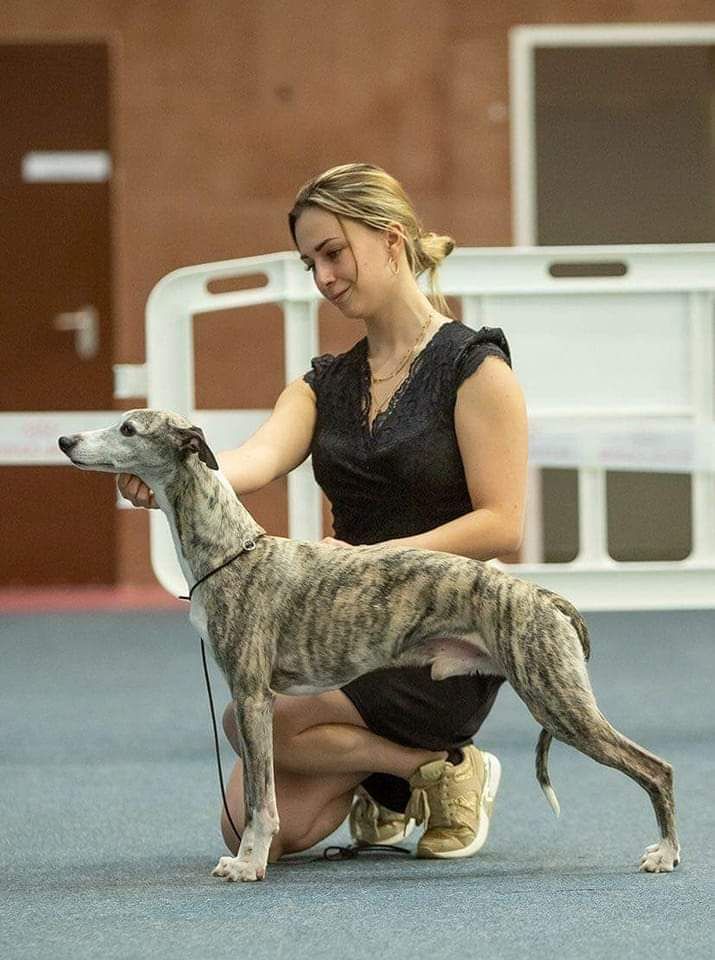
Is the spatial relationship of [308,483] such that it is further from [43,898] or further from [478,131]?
[478,131]

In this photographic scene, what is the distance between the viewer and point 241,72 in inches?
329

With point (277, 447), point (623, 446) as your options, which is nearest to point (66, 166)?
point (623, 446)

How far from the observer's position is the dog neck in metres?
2.81

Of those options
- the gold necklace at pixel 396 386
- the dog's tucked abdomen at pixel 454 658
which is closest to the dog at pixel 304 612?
the dog's tucked abdomen at pixel 454 658

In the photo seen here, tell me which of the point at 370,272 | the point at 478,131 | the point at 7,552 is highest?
the point at 478,131

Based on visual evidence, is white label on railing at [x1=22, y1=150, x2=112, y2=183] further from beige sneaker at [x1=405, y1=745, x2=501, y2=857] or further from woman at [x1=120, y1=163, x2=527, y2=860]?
beige sneaker at [x1=405, y1=745, x2=501, y2=857]

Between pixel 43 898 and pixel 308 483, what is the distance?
1975 mm

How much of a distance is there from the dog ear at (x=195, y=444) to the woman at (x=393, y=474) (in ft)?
0.52

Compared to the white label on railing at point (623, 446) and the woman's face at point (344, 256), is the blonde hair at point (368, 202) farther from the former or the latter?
the white label on railing at point (623, 446)

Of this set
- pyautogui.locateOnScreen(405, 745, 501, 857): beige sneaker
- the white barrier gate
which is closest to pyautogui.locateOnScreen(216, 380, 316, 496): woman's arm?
pyautogui.locateOnScreen(405, 745, 501, 857): beige sneaker

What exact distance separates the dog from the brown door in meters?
5.74

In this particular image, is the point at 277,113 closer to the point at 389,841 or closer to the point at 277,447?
the point at 277,447

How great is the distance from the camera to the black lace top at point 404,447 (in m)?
3.01

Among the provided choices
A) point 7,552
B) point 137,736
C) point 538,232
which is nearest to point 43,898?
point 137,736
